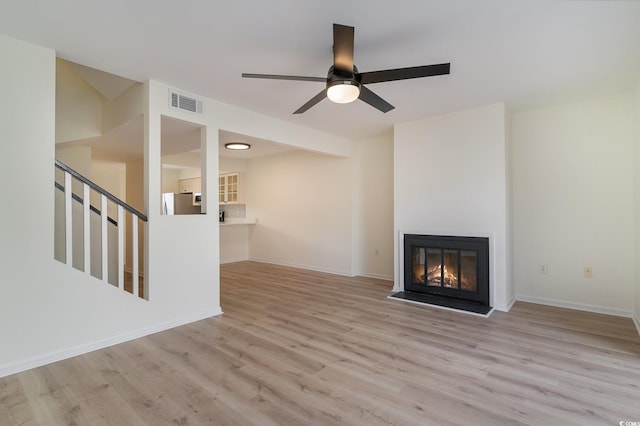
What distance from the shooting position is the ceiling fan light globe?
2198 mm

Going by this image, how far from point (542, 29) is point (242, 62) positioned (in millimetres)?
2289

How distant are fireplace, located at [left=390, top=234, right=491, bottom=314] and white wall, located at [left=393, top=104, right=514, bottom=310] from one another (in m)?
0.11

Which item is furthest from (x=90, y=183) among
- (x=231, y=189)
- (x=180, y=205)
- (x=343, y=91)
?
(x=231, y=189)

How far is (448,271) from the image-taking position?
4031 mm

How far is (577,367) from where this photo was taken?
91.9 inches

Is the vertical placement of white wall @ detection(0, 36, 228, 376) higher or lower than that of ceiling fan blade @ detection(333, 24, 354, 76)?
lower

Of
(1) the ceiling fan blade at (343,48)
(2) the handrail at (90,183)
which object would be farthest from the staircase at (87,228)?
(1) the ceiling fan blade at (343,48)

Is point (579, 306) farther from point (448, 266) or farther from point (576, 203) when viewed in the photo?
point (448, 266)

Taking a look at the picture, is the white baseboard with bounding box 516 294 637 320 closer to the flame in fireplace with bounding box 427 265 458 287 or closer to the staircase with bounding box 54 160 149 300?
the flame in fireplace with bounding box 427 265 458 287

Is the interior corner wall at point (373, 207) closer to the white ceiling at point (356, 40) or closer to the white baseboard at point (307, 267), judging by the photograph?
the white baseboard at point (307, 267)

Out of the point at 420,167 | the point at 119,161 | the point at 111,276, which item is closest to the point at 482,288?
the point at 420,167

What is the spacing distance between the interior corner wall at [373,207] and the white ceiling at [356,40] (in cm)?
200

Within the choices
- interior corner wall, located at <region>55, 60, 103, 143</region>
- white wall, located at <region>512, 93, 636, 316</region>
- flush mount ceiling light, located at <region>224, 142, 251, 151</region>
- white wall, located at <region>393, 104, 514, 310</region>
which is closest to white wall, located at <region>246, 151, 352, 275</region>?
flush mount ceiling light, located at <region>224, 142, 251, 151</region>

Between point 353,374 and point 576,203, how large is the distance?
11.3 ft
